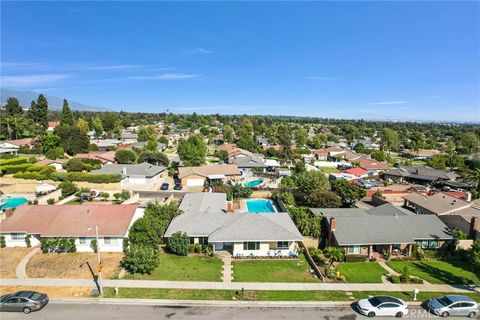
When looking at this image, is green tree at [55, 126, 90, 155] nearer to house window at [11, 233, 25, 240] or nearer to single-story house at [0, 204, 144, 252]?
single-story house at [0, 204, 144, 252]

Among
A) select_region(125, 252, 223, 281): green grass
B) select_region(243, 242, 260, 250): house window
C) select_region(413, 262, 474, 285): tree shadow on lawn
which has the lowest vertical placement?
select_region(413, 262, 474, 285): tree shadow on lawn

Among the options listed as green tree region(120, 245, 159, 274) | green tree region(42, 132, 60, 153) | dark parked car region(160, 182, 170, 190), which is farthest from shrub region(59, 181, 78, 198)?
green tree region(42, 132, 60, 153)

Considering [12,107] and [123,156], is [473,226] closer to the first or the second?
[123,156]

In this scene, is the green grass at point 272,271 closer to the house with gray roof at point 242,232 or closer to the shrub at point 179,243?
the house with gray roof at point 242,232

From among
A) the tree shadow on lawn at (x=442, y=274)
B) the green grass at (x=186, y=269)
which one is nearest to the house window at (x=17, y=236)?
the green grass at (x=186, y=269)

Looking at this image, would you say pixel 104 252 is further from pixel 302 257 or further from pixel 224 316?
pixel 302 257

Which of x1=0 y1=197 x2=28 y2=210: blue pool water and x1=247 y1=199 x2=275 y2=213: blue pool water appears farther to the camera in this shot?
x1=247 y1=199 x2=275 y2=213: blue pool water
